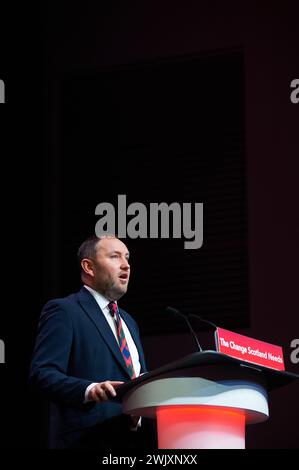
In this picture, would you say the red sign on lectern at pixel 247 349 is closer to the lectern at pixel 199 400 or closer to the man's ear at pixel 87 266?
the lectern at pixel 199 400

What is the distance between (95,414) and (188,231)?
199cm

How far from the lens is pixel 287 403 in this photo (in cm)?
439

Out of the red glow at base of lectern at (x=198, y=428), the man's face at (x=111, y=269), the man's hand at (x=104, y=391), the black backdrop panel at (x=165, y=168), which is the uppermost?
the black backdrop panel at (x=165, y=168)

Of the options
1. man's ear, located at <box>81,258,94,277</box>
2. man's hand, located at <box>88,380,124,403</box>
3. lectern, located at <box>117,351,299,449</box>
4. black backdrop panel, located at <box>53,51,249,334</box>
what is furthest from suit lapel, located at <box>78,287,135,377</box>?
black backdrop panel, located at <box>53,51,249,334</box>

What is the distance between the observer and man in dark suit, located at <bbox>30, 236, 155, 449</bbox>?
9.41 feet

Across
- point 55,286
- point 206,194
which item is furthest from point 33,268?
point 206,194

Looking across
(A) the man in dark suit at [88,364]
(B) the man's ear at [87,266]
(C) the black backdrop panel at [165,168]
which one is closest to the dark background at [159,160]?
(C) the black backdrop panel at [165,168]

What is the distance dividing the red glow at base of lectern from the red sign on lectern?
0.54 feet

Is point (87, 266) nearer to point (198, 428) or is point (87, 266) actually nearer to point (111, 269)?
point (111, 269)

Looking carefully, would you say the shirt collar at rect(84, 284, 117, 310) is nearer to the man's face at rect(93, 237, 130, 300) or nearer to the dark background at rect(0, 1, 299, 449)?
the man's face at rect(93, 237, 130, 300)

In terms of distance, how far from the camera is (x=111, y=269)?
3.42 m

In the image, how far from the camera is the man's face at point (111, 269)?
11.1 feet

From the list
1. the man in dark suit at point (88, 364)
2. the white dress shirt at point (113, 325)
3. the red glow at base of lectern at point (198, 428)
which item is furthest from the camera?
the white dress shirt at point (113, 325)
